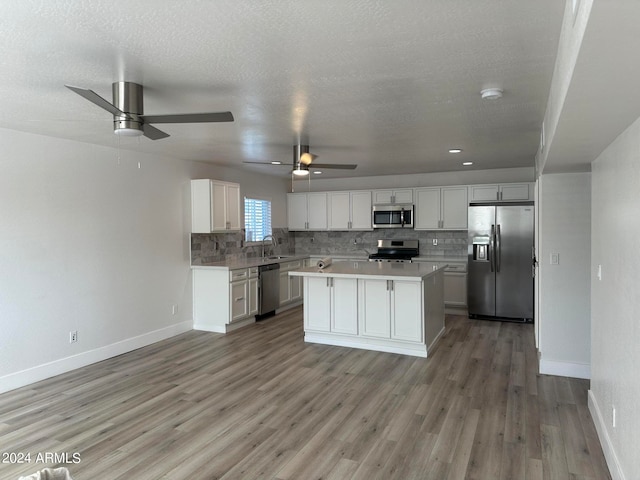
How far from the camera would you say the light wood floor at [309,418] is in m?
2.61

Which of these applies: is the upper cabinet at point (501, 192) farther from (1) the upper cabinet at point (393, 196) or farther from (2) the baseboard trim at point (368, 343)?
(2) the baseboard trim at point (368, 343)

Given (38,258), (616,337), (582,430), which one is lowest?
(582,430)

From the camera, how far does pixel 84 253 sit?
4.55m

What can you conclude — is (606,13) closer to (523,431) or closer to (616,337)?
(616,337)

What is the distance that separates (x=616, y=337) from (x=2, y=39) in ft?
11.9

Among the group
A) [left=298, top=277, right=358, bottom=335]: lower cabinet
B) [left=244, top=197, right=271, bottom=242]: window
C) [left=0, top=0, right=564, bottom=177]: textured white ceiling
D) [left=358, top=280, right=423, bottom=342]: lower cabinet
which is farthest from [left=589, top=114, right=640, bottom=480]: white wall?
[left=244, top=197, right=271, bottom=242]: window

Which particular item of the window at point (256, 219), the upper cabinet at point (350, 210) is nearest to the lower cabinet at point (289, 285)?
the window at point (256, 219)

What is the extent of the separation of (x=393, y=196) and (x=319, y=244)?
187cm

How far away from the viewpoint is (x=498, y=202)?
650 centimetres

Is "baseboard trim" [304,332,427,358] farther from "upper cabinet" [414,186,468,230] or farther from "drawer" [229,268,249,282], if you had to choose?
"upper cabinet" [414,186,468,230]

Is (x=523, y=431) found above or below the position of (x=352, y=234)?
below

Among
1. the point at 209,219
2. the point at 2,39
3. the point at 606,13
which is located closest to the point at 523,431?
the point at 606,13

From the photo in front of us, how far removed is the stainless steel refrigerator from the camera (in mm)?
6152

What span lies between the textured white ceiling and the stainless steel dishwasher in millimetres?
2692
